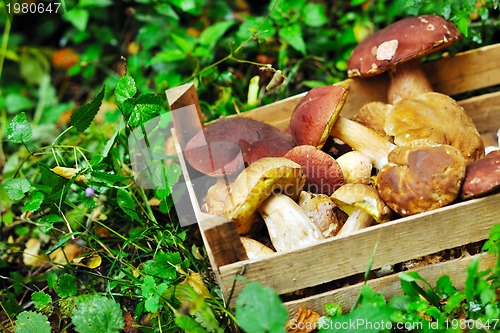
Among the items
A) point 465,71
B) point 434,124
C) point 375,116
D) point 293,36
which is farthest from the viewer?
point 293,36

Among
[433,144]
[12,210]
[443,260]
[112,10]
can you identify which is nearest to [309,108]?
[433,144]

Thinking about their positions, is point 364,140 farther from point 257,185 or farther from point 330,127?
point 257,185

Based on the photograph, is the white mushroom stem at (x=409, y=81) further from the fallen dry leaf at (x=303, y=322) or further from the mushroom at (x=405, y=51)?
the fallen dry leaf at (x=303, y=322)

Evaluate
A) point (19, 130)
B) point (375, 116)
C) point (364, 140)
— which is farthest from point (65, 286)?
point (375, 116)

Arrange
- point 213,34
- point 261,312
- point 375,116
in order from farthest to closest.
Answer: point 213,34 < point 375,116 < point 261,312

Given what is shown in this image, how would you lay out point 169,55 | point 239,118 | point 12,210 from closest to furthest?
point 239,118 < point 12,210 < point 169,55

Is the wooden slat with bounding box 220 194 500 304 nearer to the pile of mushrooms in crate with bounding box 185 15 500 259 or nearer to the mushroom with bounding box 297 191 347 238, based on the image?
the pile of mushrooms in crate with bounding box 185 15 500 259

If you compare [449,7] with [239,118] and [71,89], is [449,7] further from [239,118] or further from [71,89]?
[71,89]
